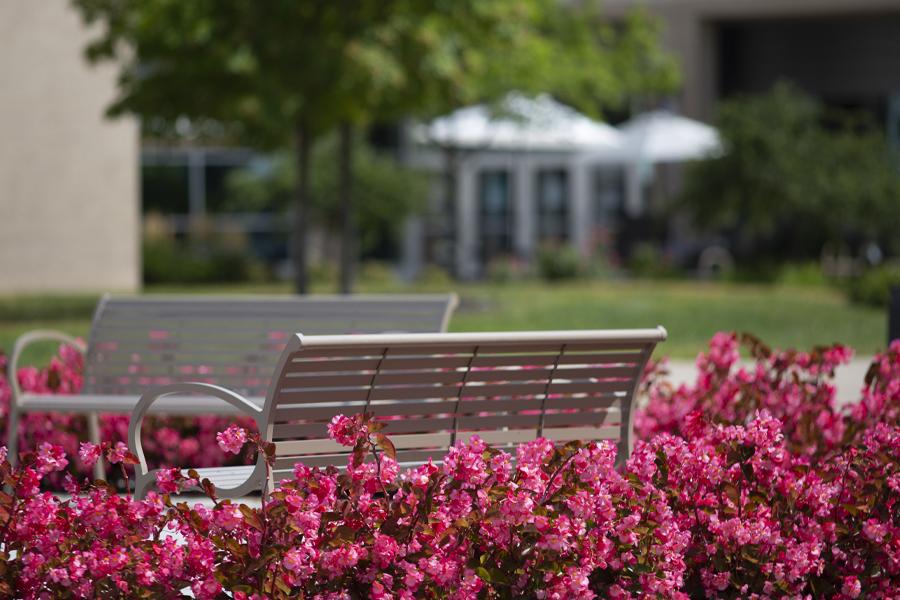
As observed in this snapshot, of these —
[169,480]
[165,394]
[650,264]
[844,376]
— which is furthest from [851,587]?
[650,264]

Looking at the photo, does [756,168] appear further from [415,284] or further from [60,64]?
[60,64]

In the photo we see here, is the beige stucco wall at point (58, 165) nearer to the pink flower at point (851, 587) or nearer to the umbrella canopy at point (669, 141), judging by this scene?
the umbrella canopy at point (669, 141)

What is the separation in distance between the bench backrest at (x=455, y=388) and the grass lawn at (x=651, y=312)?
8165mm

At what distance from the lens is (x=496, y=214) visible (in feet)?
118

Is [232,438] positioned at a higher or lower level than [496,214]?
higher

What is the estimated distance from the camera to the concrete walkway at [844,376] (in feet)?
33.3

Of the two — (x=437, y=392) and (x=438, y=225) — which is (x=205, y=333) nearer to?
(x=437, y=392)

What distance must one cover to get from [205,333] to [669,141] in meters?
20.2

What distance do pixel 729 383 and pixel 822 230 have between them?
2063 cm

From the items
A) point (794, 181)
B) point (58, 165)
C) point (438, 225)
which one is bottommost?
point (438, 225)

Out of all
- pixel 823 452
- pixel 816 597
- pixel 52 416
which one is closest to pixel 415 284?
pixel 52 416

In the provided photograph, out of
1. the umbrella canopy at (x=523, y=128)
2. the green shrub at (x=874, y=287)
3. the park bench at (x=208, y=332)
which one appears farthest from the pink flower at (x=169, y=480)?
the umbrella canopy at (x=523, y=128)

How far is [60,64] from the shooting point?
22.6 metres

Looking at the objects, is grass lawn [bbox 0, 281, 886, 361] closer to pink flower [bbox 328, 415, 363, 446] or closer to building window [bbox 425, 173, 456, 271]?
pink flower [bbox 328, 415, 363, 446]
